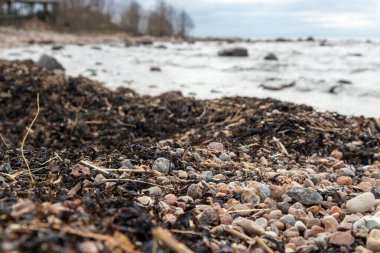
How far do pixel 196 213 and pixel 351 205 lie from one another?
65cm

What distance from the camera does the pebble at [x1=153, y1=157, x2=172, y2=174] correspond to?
2236 mm

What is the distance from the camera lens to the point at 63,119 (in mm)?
4469

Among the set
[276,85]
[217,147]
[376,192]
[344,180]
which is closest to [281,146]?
[217,147]

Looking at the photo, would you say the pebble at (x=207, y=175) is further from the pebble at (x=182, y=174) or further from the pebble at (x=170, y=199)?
the pebble at (x=170, y=199)

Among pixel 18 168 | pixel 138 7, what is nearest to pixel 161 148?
pixel 18 168

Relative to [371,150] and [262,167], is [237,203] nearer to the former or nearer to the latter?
[262,167]

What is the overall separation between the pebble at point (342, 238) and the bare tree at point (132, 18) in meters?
37.5

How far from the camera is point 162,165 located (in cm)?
226

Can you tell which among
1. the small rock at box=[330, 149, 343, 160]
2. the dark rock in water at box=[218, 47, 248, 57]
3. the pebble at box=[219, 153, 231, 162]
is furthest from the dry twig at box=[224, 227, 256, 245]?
the dark rock in water at box=[218, 47, 248, 57]

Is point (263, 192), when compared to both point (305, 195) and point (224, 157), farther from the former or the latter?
point (224, 157)

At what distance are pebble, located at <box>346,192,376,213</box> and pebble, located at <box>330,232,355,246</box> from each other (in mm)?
327

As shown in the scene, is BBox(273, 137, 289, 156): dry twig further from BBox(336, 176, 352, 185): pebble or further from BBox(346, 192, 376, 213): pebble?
BBox(346, 192, 376, 213): pebble

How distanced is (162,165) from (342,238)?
3.16 feet

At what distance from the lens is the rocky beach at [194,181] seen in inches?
45.3
